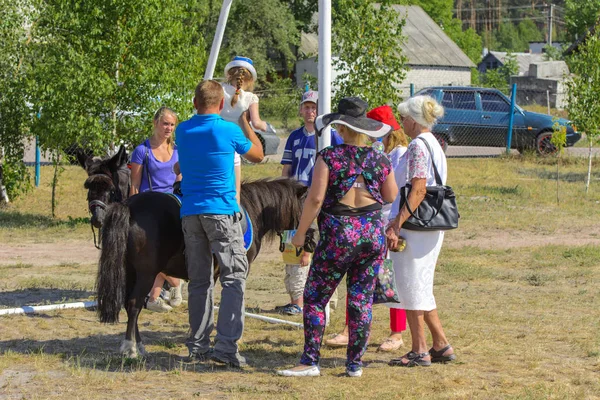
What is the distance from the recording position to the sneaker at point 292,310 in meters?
8.39

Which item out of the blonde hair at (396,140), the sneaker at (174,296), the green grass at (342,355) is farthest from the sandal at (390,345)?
the sneaker at (174,296)

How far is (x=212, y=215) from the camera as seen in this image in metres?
6.16

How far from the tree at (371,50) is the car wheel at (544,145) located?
289 inches

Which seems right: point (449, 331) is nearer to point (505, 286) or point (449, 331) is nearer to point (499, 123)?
point (505, 286)

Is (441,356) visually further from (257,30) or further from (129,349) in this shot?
(257,30)

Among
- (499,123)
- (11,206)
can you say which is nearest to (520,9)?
(499,123)

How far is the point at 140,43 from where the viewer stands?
1385 cm

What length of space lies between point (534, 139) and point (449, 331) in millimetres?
16776

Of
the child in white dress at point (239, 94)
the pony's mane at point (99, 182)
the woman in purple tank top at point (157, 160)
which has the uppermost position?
the child in white dress at point (239, 94)

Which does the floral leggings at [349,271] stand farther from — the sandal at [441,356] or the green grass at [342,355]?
the sandal at [441,356]

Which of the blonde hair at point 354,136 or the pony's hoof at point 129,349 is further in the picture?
the pony's hoof at point 129,349

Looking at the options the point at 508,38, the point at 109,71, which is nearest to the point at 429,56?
the point at 109,71

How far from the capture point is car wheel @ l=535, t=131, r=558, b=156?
23203 millimetres

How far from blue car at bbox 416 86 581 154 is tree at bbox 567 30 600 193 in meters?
5.14
